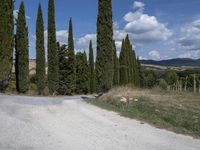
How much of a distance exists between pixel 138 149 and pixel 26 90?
3373 cm

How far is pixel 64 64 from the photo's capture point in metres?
54.9

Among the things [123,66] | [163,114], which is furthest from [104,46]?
[123,66]

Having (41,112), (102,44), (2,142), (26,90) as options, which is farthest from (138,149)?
(26,90)

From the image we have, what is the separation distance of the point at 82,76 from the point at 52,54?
15571mm

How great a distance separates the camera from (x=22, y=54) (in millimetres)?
40406

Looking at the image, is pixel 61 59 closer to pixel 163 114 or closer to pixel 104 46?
pixel 104 46

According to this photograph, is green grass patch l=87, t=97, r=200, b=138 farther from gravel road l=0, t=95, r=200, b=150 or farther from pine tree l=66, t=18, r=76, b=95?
pine tree l=66, t=18, r=76, b=95

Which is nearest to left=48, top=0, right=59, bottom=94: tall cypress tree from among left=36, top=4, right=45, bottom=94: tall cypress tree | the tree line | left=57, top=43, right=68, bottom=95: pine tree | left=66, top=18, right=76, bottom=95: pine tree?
the tree line

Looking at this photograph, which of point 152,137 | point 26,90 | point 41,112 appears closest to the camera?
point 152,137

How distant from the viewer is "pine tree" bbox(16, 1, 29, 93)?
132ft

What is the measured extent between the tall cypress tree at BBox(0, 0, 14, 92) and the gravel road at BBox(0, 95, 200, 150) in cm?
1902

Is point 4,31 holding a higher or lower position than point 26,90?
higher

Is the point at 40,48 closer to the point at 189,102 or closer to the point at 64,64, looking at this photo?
the point at 64,64

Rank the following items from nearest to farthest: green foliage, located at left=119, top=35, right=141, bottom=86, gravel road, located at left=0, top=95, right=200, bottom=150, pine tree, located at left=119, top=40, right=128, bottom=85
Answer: gravel road, located at left=0, top=95, right=200, bottom=150, pine tree, located at left=119, top=40, right=128, bottom=85, green foliage, located at left=119, top=35, right=141, bottom=86
